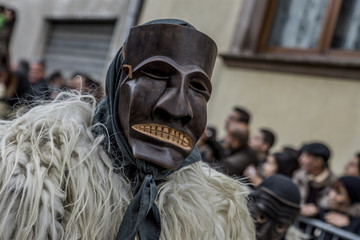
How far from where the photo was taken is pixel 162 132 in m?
1.35

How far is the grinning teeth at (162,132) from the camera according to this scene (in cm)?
134

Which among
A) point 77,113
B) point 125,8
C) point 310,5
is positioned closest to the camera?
point 77,113

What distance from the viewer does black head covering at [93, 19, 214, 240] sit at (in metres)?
1.33

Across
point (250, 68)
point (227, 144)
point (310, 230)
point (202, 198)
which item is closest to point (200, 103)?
point (202, 198)

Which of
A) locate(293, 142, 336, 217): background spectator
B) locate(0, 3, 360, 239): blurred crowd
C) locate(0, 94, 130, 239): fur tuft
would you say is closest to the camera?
locate(0, 94, 130, 239): fur tuft

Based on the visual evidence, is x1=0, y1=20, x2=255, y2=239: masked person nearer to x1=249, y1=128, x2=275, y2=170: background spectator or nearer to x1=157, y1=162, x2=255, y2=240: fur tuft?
x1=157, y1=162, x2=255, y2=240: fur tuft

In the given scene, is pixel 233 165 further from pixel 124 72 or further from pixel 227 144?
pixel 124 72

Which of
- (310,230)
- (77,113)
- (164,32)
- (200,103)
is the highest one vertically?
(164,32)

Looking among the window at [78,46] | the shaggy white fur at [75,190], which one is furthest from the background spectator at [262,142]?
the window at [78,46]

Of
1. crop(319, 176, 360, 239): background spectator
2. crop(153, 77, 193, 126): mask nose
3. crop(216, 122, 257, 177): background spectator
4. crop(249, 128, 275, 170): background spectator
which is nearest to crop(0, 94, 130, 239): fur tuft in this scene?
crop(153, 77, 193, 126): mask nose

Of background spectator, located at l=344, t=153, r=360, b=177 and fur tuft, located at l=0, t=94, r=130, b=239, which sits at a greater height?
background spectator, located at l=344, t=153, r=360, b=177

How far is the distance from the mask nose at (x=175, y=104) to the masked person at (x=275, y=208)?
3.59 ft

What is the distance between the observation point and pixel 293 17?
628 centimetres

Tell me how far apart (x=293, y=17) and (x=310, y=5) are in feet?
0.91
